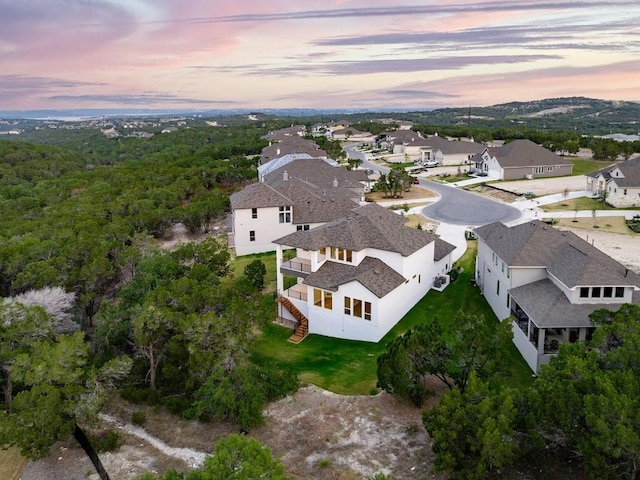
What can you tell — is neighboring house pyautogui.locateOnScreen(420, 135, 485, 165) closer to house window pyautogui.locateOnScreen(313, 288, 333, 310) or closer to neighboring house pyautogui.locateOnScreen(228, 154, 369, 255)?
neighboring house pyautogui.locateOnScreen(228, 154, 369, 255)

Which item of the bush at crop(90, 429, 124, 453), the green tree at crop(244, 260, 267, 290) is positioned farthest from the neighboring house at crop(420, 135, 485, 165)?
the bush at crop(90, 429, 124, 453)

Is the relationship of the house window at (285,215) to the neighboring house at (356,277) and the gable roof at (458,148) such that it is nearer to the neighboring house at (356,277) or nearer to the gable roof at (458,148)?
the neighboring house at (356,277)

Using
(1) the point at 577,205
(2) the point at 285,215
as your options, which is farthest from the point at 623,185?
(2) the point at 285,215

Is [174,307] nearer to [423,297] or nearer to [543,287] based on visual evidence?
[423,297]

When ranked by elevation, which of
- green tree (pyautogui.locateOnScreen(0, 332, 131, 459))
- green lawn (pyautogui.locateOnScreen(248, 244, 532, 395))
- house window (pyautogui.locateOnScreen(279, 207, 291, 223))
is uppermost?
house window (pyautogui.locateOnScreen(279, 207, 291, 223))

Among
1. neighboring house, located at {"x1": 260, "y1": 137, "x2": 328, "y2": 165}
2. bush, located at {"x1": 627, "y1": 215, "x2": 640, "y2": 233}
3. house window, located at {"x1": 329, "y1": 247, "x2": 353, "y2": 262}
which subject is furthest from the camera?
neighboring house, located at {"x1": 260, "y1": 137, "x2": 328, "y2": 165}

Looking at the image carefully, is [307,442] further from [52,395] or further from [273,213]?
[273,213]
